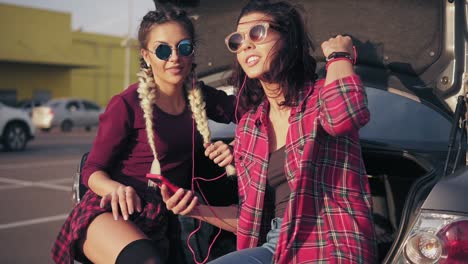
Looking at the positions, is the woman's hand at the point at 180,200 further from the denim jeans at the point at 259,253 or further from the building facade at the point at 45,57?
the building facade at the point at 45,57

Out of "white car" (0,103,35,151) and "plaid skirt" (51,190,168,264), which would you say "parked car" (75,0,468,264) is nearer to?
"plaid skirt" (51,190,168,264)

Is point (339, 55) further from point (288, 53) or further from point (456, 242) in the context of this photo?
point (456, 242)

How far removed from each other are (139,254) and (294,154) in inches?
27.8

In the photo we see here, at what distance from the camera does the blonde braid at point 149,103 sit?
9.13 ft

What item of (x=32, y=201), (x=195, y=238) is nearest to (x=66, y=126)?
(x=32, y=201)

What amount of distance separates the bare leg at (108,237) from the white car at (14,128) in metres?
15.1

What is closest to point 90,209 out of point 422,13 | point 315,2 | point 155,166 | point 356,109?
point 155,166

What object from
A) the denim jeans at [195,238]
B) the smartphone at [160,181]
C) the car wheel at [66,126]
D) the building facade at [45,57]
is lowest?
the denim jeans at [195,238]

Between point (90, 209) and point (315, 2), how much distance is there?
147 cm

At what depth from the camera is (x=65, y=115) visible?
94.8 ft

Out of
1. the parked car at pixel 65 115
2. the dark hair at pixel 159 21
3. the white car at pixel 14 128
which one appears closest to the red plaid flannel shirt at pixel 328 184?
the dark hair at pixel 159 21

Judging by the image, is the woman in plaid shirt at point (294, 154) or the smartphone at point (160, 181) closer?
the woman in plaid shirt at point (294, 154)

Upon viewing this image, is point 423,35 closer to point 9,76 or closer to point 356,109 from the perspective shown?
point 356,109

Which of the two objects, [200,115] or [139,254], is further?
[200,115]
